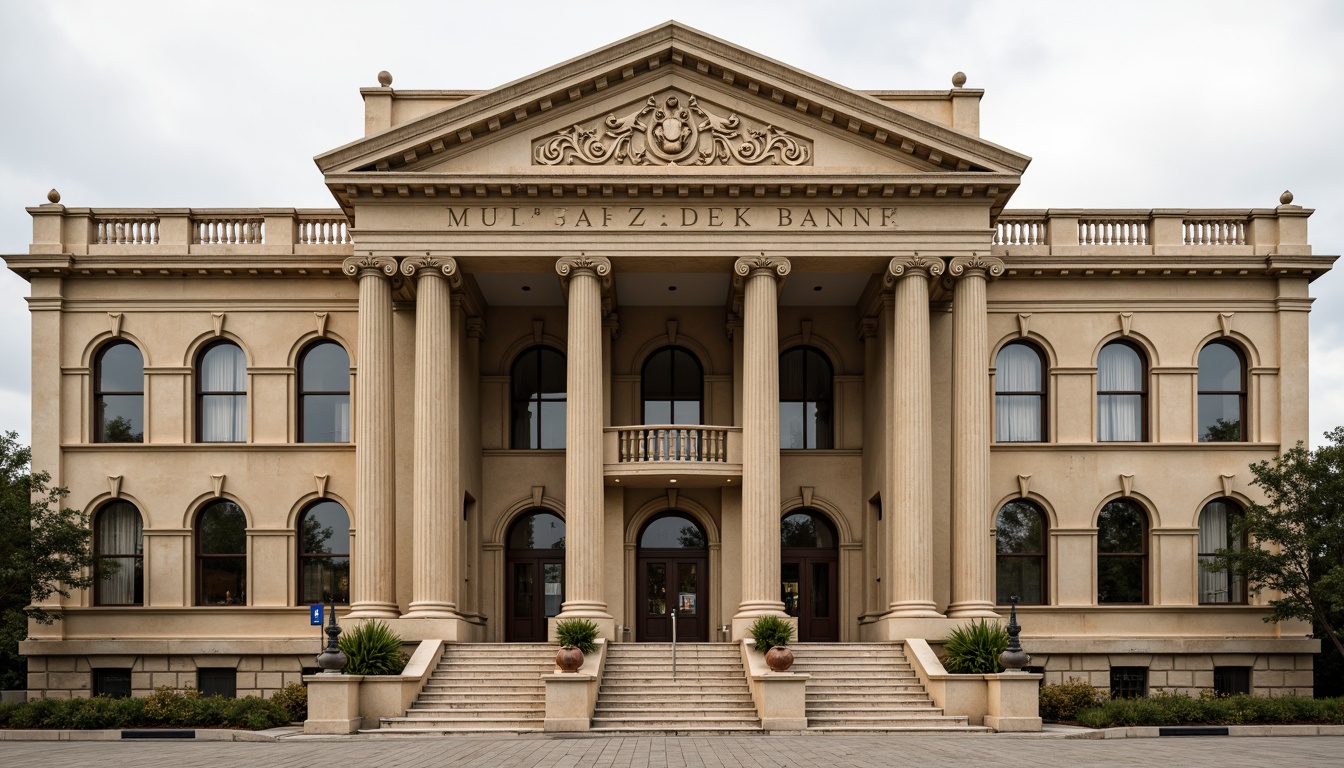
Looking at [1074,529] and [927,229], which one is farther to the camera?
[1074,529]

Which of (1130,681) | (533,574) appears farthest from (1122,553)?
(533,574)

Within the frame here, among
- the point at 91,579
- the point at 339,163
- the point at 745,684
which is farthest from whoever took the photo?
the point at 91,579

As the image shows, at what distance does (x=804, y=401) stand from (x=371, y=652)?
14.4m

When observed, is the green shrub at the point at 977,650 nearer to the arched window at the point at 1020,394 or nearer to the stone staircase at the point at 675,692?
the stone staircase at the point at 675,692

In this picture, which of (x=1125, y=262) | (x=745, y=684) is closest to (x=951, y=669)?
(x=745, y=684)

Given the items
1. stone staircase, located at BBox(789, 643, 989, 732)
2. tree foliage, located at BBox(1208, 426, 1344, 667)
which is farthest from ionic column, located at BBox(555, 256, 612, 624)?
tree foliage, located at BBox(1208, 426, 1344, 667)

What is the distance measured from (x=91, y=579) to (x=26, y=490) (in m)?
2.91

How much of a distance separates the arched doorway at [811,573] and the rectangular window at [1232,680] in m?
9.48

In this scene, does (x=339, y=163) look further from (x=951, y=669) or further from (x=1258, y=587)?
(x=1258, y=587)

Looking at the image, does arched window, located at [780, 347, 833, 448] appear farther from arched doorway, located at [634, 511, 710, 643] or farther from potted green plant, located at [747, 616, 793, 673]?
potted green plant, located at [747, 616, 793, 673]

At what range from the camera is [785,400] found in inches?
1393

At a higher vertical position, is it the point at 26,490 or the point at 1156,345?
the point at 1156,345

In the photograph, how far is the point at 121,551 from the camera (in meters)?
33.0

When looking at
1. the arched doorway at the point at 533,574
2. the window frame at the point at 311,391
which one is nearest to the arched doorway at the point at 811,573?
the arched doorway at the point at 533,574
